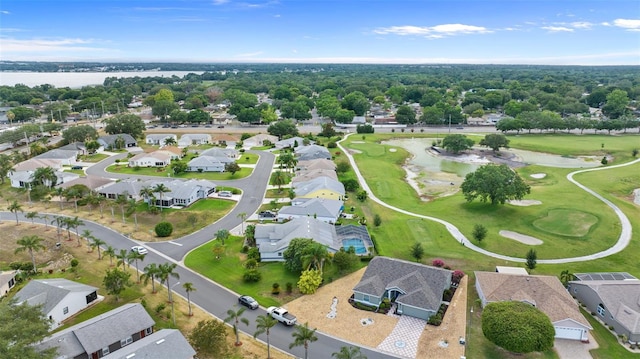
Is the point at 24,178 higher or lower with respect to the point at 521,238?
higher

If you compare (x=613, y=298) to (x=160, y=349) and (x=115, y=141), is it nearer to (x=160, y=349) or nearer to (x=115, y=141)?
(x=160, y=349)

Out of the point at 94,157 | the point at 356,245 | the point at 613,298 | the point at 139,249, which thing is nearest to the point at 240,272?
the point at 139,249

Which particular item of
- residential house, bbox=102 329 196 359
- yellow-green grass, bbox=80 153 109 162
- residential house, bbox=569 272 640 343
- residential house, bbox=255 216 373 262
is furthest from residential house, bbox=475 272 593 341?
yellow-green grass, bbox=80 153 109 162

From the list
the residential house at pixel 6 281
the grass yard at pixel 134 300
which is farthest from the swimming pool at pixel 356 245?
the residential house at pixel 6 281

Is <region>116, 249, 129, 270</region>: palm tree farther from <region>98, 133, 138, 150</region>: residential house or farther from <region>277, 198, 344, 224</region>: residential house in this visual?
<region>98, 133, 138, 150</region>: residential house

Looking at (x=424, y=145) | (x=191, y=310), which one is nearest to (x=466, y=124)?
(x=424, y=145)

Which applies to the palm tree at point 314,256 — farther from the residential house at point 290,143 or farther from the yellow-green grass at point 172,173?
the residential house at point 290,143
